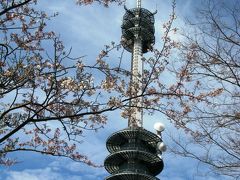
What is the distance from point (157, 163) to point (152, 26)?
84.6 ft

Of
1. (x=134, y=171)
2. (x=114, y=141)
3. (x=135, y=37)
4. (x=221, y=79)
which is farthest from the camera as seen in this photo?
(x=135, y=37)

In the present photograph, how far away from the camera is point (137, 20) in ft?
251

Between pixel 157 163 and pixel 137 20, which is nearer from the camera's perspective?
pixel 157 163

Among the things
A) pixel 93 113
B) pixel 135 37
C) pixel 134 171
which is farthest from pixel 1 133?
pixel 135 37

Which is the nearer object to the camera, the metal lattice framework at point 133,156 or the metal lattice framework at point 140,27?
the metal lattice framework at point 133,156

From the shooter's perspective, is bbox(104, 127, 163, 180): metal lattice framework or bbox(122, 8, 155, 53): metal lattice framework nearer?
bbox(104, 127, 163, 180): metal lattice framework

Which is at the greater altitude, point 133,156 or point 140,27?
point 140,27

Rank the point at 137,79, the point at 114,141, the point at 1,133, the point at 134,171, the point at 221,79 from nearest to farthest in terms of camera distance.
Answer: the point at 221,79, the point at 1,133, the point at 137,79, the point at 134,171, the point at 114,141

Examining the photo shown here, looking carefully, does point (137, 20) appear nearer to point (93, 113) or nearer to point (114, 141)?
point (114, 141)

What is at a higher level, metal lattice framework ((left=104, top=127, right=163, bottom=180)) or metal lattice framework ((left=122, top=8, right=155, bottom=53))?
metal lattice framework ((left=122, top=8, right=155, bottom=53))

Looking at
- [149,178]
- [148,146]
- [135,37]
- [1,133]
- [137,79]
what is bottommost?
[1,133]

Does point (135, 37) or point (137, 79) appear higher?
point (135, 37)

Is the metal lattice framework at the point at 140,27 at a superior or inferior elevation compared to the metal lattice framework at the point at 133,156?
superior

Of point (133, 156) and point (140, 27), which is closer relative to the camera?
point (133, 156)
